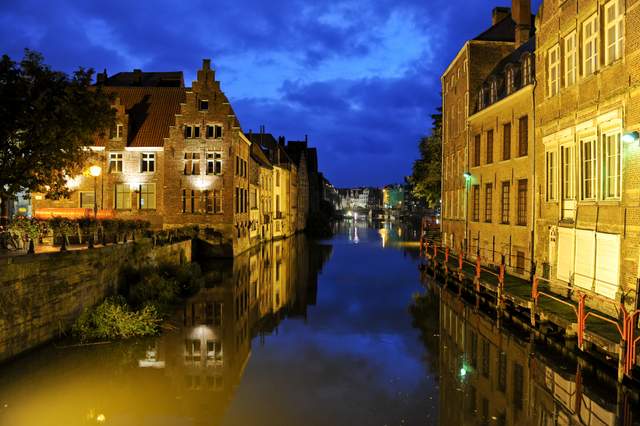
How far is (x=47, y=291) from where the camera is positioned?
560 inches

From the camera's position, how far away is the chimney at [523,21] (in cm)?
3039

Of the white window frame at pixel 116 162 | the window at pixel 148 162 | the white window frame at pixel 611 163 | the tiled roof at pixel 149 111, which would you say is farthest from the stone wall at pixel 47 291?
the tiled roof at pixel 149 111

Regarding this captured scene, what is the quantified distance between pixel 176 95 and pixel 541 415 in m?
38.6

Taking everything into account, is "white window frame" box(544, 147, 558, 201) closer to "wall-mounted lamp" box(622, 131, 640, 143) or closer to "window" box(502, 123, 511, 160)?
"wall-mounted lamp" box(622, 131, 640, 143)

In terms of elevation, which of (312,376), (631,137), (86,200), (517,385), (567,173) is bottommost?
(312,376)

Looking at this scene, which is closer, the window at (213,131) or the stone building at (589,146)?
the stone building at (589,146)

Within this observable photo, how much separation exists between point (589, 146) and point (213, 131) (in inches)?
1071

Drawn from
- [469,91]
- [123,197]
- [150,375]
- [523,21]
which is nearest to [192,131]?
[123,197]

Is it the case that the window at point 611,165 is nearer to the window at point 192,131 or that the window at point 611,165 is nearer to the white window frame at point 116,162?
the window at point 192,131

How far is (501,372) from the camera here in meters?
12.2

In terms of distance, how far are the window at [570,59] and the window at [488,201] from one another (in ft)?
36.0

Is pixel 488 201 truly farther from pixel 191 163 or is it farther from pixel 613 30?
pixel 191 163

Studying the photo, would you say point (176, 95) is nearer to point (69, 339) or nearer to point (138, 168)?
point (138, 168)

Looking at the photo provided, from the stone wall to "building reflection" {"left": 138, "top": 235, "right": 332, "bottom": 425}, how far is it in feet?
9.16
